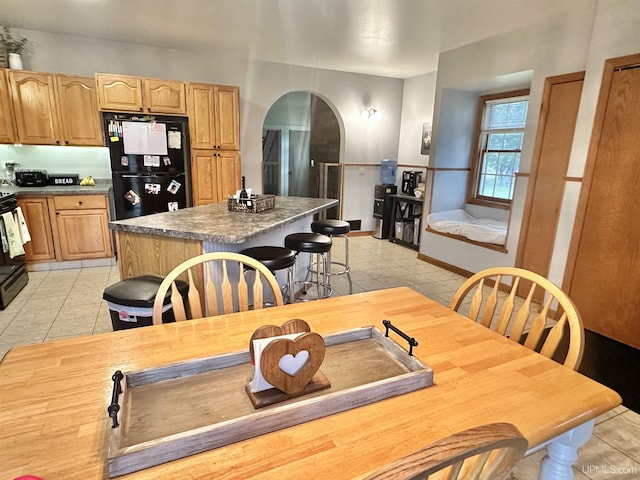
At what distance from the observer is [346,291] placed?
3719 millimetres

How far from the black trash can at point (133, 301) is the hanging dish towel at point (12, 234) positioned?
234 cm

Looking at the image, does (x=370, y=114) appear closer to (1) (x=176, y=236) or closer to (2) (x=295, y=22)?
(2) (x=295, y=22)

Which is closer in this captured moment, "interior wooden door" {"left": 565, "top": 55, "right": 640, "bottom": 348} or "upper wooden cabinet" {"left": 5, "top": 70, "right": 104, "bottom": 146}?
"interior wooden door" {"left": 565, "top": 55, "right": 640, "bottom": 348}

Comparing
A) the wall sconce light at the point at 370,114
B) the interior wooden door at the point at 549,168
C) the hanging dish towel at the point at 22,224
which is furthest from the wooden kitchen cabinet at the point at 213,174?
the interior wooden door at the point at 549,168

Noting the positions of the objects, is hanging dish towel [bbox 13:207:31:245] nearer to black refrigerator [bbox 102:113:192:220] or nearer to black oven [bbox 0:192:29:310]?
black oven [bbox 0:192:29:310]

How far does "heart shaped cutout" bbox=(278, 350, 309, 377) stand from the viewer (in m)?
0.85

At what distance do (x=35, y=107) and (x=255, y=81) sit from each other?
104 inches

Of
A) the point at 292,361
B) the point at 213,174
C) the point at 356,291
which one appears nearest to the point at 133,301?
the point at 292,361

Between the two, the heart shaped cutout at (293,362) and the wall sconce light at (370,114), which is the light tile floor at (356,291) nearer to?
the heart shaped cutout at (293,362)

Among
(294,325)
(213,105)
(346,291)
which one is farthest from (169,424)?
(213,105)

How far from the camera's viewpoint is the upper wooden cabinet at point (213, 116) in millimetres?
4473

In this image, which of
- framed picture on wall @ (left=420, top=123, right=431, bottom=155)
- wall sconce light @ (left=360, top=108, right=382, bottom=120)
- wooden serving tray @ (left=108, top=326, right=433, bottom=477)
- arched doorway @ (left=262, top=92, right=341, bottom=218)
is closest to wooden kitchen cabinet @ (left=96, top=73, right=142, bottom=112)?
wall sconce light @ (left=360, top=108, right=382, bottom=120)

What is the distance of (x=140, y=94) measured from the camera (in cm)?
420

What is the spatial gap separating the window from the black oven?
Answer: 17.6 ft
